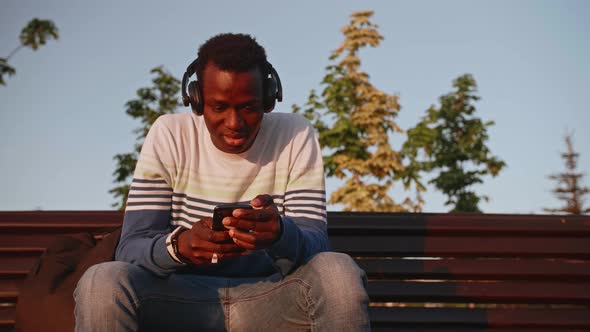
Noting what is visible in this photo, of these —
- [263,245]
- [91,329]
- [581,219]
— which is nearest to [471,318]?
[581,219]

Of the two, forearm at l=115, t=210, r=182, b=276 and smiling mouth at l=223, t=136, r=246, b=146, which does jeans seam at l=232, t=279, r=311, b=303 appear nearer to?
forearm at l=115, t=210, r=182, b=276

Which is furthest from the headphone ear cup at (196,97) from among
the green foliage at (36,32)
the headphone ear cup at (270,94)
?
the green foliage at (36,32)

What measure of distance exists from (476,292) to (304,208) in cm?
149

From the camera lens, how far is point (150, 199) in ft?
9.47

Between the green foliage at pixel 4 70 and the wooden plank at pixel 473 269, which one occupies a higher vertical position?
the green foliage at pixel 4 70

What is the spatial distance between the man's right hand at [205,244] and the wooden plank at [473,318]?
159cm

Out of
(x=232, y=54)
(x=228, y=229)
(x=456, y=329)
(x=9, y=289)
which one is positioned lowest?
(x=456, y=329)

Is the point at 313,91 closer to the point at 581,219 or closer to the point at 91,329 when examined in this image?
the point at 581,219

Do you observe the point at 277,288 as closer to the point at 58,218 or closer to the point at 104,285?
the point at 104,285

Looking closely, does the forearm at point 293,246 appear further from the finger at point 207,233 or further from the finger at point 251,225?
the finger at point 207,233

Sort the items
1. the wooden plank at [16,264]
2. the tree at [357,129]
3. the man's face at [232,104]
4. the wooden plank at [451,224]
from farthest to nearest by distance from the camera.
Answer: the tree at [357,129], the wooden plank at [451,224], the wooden plank at [16,264], the man's face at [232,104]

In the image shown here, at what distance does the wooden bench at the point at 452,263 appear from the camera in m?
3.75

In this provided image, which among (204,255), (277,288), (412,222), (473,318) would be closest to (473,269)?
(473,318)

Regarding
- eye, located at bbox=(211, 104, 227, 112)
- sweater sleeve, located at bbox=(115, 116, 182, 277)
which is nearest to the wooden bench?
sweater sleeve, located at bbox=(115, 116, 182, 277)
